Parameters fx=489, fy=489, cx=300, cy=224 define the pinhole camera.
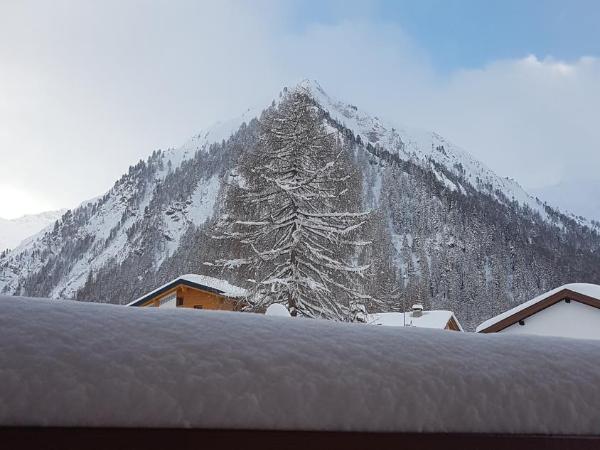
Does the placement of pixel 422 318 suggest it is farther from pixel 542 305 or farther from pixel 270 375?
pixel 270 375

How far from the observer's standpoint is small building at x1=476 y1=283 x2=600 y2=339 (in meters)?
12.8

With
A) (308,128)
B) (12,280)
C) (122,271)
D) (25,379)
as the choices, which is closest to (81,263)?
(12,280)

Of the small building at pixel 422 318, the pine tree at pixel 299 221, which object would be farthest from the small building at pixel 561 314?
the small building at pixel 422 318

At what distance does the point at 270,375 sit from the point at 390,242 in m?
64.3

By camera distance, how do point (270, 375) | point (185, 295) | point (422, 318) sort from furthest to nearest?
point (422, 318) → point (185, 295) → point (270, 375)

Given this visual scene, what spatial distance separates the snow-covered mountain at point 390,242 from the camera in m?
86.4

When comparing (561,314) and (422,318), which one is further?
(422,318)

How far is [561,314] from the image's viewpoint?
13328 millimetres

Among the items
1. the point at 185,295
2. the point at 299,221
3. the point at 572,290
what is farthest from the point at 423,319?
the point at 299,221

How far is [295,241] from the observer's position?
12789mm

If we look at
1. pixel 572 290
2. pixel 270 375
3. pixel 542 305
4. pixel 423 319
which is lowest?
pixel 270 375

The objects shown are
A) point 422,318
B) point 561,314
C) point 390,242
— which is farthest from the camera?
point 390,242

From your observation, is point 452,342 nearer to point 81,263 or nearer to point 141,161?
point 81,263

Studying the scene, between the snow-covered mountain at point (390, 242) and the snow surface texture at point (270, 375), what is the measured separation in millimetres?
40731
